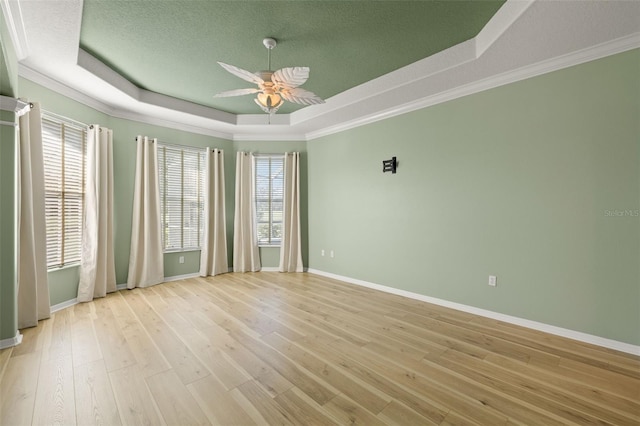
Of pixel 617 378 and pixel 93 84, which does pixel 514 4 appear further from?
pixel 93 84

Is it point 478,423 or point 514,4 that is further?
point 514,4

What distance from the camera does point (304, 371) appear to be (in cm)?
226

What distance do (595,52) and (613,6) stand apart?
65cm

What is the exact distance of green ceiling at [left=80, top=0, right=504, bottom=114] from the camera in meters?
2.49

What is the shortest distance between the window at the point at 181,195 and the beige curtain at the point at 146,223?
188 mm

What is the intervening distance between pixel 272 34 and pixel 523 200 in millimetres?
3240

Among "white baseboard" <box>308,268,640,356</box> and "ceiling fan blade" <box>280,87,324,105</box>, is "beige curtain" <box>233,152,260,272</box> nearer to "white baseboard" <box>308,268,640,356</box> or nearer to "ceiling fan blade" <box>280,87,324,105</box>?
"white baseboard" <box>308,268,640,356</box>

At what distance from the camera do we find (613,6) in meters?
2.14

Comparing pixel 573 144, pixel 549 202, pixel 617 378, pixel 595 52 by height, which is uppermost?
pixel 595 52

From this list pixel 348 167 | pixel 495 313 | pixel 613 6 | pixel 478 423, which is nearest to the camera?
pixel 478 423

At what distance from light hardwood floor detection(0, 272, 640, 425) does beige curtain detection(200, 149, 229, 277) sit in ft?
6.13

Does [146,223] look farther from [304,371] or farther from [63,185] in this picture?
[304,371]

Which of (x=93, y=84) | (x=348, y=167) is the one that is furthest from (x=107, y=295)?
(x=348, y=167)

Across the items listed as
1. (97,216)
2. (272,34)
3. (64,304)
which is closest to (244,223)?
(97,216)
